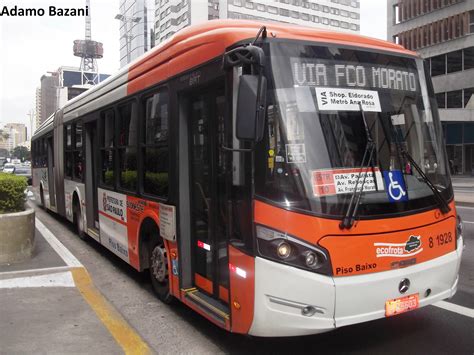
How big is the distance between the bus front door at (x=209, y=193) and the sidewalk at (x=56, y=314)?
89 cm

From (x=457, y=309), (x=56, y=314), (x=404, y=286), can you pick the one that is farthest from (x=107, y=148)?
(x=457, y=309)

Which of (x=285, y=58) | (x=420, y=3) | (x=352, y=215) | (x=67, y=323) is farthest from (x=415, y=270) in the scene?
(x=420, y=3)

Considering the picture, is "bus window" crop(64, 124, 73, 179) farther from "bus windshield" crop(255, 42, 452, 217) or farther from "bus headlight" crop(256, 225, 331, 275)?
"bus headlight" crop(256, 225, 331, 275)

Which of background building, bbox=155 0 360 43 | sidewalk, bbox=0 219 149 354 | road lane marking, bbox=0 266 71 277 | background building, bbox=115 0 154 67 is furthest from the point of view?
background building, bbox=155 0 360 43

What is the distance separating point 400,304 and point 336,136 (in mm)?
1455

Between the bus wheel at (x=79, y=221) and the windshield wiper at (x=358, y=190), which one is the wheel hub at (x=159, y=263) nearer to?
the windshield wiper at (x=358, y=190)

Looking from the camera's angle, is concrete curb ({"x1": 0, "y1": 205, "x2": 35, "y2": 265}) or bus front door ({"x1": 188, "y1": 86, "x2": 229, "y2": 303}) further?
concrete curb ({"x1": 0, "y1": 205, "x2": 35, "y2": 265})

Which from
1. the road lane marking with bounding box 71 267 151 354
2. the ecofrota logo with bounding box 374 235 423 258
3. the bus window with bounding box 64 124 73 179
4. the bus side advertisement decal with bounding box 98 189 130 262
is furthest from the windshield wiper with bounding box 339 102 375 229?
the bus window with bounding box 64 124 73 179

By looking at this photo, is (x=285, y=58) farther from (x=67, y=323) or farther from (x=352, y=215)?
(x=67, y=323)

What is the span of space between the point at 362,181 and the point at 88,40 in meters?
116

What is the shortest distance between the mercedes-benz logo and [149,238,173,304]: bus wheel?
2.60 m

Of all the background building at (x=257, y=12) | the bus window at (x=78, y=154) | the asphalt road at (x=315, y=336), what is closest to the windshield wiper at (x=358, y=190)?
the asphalt road at (x=315, y=336)

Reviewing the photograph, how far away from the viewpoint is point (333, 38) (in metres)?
4.15

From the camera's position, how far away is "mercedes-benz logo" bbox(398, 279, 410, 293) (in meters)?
3.88
